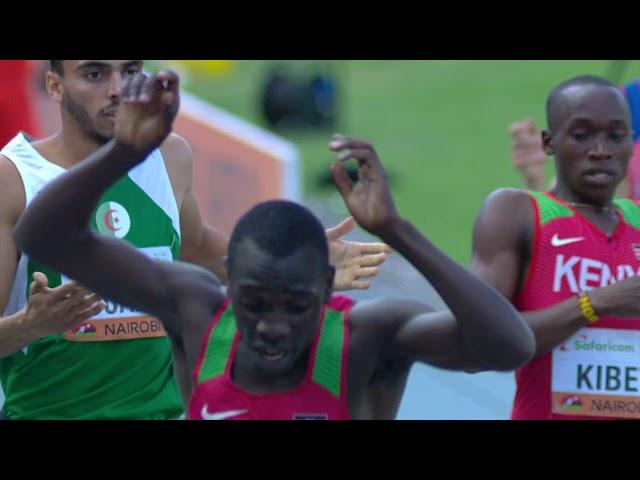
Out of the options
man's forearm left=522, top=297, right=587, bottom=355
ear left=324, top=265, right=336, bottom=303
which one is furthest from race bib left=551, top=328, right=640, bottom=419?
ear left=324, top=265, right=336, bottom=303

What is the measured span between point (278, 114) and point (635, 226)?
13.1 m

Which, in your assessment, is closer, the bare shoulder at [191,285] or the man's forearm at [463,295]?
the man's forearm at [463,295]

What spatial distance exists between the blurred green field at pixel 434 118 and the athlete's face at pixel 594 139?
7.26 m

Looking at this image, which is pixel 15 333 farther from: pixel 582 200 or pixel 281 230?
pixel 582 200

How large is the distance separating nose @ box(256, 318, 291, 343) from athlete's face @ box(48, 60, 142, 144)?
4.28ft

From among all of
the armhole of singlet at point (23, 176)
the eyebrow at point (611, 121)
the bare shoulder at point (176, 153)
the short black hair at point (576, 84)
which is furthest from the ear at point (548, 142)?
the armhole of singlet at point (23, 176)

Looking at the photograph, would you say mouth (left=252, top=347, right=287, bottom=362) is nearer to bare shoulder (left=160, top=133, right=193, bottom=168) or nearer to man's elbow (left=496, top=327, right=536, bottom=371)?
man's elbow (left=496, top=327, right=536, bottom=371)

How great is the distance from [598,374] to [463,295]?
3.44 feet

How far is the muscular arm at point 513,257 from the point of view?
4059 mm

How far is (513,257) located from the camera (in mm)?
4188

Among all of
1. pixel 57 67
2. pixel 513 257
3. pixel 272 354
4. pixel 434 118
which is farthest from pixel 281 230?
pixel 434 118

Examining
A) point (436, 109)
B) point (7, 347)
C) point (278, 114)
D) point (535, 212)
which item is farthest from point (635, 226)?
point (436, 109)

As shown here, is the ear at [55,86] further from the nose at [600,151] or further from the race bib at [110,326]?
the nose at [600,151]
